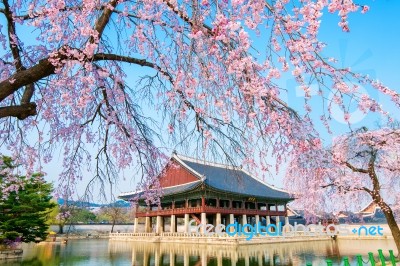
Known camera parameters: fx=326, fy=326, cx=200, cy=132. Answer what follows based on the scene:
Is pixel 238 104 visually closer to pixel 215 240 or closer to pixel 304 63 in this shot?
pixel 304 63

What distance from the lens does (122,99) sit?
18.0ft

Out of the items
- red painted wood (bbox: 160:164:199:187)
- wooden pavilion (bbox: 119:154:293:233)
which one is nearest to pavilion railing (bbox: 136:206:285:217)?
wooden pavilion (bbox: 119:154:293:233)

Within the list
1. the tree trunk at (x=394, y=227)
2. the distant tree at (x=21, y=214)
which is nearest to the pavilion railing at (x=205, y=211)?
the distant tree at (x=21, y=214)

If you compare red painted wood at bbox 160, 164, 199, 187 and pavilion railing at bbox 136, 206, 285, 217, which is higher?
red painted wood at bbox 160, 164, 199, 187

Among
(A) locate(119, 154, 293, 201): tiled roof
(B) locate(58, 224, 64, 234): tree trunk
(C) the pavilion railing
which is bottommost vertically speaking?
(B) locate(58, 224, 64, 234): tree trunk

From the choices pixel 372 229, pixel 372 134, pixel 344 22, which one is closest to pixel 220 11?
pixel 344 22

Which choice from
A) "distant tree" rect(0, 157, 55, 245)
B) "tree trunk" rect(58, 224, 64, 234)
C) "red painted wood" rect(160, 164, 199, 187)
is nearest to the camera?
"distant tree" rect(0, 157, 55, 245)

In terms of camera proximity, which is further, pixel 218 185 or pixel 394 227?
pixel 218 185

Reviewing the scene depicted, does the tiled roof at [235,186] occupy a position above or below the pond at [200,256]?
above

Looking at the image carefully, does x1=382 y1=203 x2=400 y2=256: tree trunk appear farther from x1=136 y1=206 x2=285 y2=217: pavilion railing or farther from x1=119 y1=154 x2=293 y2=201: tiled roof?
x1=136 y1=206 x2=285 y2=217: pavilion railing

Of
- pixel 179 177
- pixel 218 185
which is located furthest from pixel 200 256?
pixel 179 177

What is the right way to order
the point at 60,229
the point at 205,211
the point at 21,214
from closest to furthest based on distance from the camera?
the point at 21,214
the point at 205,211
the point at 60,229

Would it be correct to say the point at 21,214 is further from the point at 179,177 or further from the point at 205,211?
the point at 179,177

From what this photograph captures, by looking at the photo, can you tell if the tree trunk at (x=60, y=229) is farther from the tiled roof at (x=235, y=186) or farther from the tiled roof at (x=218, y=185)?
the tiled roof at (x=235, y=186)
